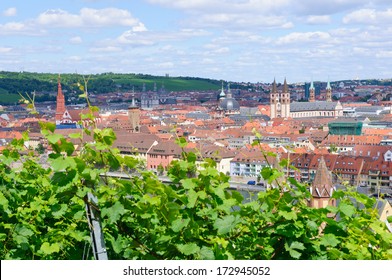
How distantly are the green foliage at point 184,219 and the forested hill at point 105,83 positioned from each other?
7484 cm

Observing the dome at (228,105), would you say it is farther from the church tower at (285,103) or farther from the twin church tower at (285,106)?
the church tower at (285,103)

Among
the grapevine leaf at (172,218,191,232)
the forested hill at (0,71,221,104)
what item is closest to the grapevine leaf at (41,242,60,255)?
the grapevine leaf at (172,218,191,232)

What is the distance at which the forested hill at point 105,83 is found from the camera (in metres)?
90.9

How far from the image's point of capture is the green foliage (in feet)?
6.40

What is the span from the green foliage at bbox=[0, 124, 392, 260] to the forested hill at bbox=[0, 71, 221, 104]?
74.8 m

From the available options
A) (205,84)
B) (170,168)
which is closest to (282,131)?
(170,168)

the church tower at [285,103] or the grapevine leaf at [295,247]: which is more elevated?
the grapevine leaf at [295,247]

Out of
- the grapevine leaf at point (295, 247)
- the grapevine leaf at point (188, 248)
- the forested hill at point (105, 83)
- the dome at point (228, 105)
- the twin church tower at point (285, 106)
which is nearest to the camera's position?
the grapevine leaf at point (188, 248)

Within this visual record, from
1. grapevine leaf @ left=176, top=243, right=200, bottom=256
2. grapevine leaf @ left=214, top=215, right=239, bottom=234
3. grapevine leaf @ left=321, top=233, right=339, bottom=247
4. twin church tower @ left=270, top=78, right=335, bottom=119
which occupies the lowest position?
twin church tower @ left=270, top=78, right=335, bottom=119

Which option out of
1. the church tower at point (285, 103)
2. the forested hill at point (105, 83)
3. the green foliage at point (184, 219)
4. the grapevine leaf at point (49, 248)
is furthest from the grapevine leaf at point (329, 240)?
the forested hill at point (105, 83)

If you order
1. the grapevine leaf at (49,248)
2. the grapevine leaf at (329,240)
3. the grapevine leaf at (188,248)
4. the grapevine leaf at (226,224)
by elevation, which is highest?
the grapevine leaf at (226,224)

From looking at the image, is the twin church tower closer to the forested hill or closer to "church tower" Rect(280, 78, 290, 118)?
"church tower" Rect(280, 78, 290, 118)

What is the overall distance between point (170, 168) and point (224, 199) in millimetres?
339
